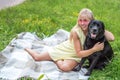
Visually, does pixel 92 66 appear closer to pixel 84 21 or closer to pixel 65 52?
pixel 65 52

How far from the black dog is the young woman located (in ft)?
0.28

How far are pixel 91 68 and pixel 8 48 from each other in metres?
1.78

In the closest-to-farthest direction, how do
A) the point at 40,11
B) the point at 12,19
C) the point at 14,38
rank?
the point at 14,38, the point at 12,19, the point at 40,11

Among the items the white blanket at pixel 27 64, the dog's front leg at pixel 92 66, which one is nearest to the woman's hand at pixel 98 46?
the dog's front leg at pixel 92 66

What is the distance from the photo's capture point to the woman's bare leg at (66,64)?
739cm

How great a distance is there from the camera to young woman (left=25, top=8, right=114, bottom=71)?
7.31 metres

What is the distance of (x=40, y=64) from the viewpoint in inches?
305

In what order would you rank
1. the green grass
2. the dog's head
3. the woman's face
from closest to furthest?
1. the dog's head
2. the woman's face
3. the green grass

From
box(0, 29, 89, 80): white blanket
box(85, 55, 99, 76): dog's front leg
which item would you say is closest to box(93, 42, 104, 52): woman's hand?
box(85, 55, 99, 76): dog's front leg

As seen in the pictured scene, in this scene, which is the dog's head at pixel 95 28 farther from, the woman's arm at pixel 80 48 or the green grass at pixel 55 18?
the green grass at pixel 55 18

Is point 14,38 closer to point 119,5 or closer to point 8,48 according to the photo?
point 8,48

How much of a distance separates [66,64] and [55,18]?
12.3 feet

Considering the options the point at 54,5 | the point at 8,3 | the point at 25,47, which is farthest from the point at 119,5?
the point at 25,47

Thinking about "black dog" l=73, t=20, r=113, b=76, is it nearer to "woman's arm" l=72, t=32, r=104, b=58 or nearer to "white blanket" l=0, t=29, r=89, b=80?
"woman's arm" l=72, t=32, r=104, b=58
